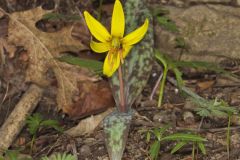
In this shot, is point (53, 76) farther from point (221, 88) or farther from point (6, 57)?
point (221, 88)

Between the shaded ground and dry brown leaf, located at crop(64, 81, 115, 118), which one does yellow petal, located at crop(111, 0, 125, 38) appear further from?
dry brown leaf, located at crop(64, 81, 115, 118)

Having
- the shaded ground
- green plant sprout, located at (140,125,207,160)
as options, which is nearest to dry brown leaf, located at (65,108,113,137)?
the shaded ground

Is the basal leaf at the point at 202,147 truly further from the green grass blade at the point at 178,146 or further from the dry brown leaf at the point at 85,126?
the dry brown leaf at the point at 85,126

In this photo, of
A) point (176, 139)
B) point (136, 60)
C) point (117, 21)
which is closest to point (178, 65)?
point (136, 60)

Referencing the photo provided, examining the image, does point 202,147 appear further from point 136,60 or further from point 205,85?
point 205,85

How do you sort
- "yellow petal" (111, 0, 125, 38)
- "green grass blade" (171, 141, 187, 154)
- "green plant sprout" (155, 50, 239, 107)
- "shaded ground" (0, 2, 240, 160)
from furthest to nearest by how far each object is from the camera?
"green plant sprout" (155, 50, 239, 107) < "shaded ground" (0, 2, 240, 160) < "green grass blade" (171, 141, 187, 154) < "yellow petal" (111, 0, 125, 38)

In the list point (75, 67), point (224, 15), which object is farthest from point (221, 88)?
point (75, 67)

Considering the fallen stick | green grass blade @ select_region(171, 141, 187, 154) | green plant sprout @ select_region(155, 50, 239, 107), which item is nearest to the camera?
green grass blade @ select_region(171, 141, 187, 154)

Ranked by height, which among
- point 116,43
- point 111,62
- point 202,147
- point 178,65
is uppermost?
point 116,43
